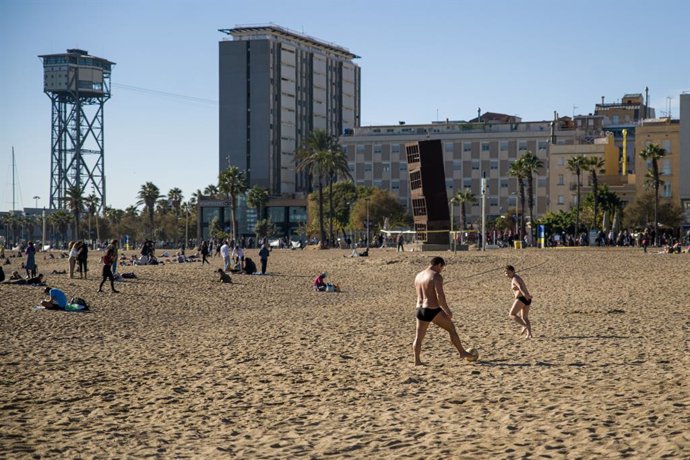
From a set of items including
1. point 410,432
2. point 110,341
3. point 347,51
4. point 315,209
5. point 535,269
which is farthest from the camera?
point 347,51

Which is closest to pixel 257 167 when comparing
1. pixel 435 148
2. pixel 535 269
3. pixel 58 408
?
pixel 435 148

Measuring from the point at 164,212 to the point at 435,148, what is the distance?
110 metres

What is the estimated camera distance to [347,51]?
169m

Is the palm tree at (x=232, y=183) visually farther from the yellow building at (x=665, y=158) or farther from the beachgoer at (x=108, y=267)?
the beachgoer at (x=108, y=267)

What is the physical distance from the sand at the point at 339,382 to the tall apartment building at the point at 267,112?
119 meters

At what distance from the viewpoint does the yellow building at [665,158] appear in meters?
96.1

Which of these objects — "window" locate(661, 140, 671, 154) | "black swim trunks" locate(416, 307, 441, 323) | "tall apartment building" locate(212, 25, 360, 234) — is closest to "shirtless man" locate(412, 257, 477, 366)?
"black swim trunks" locate(416, 307, 441, 323)

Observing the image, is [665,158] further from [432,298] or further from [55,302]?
[432,298]

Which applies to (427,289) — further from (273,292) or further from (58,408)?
(273,292)

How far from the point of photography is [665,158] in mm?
97000

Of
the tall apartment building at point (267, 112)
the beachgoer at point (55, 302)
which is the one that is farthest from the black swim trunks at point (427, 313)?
the tall apartment building at point (267, 112)

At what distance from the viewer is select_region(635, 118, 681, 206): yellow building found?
96.1m

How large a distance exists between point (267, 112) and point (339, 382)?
133985 mm

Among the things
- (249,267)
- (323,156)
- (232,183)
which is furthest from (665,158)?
(249,267)
